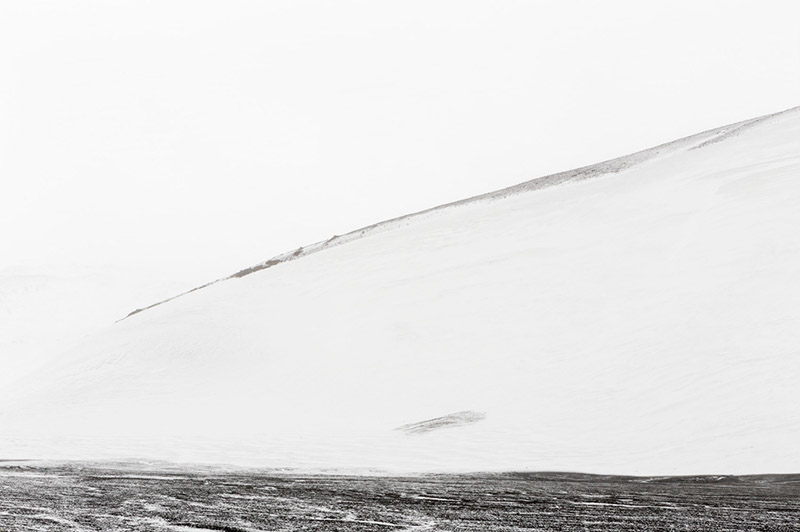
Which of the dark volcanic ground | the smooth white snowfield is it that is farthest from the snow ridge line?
the dark volcanic ground

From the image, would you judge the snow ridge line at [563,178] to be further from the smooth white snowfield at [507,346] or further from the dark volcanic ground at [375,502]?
the dark volcanic ground at [375,502]

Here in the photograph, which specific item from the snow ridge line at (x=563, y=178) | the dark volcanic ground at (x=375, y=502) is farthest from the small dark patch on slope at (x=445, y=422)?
the snow ridge line at (x=563, y=178)

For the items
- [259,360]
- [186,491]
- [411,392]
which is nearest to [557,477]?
[186,491]

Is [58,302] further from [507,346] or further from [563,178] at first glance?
[507,346]

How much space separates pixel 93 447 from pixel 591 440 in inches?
441

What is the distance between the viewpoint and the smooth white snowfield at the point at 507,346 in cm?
1673

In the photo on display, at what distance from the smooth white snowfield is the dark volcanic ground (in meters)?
3.42

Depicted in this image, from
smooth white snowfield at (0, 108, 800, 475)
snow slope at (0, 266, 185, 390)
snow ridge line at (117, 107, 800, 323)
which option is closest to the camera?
smooth white snowfield at (0, 108, 800, 475)

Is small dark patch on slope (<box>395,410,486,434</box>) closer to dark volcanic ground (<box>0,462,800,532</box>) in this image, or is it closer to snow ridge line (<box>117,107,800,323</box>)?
dark volcanic ground (<box>0,462,800,532</box>)

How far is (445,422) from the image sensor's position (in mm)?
19594

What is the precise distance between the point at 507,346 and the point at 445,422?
202 inches

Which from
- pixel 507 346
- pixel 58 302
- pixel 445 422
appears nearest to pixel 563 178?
pixel 507 346

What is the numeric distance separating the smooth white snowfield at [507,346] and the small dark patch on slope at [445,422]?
10 centimetres

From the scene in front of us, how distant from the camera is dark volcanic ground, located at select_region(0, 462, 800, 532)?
6211mm
